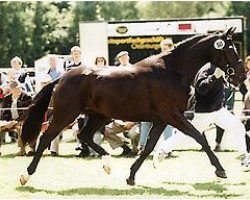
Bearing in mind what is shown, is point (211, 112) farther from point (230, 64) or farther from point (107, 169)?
point (107, 169)

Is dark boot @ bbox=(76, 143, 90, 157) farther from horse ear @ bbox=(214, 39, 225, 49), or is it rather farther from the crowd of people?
horse ear @ bbox=(214, 39, 225, 49)

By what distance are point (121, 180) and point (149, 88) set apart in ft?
4.30

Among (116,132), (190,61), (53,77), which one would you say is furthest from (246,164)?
(53,77)

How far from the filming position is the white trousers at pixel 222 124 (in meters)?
7.37

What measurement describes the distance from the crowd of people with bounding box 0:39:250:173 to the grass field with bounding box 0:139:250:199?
0.36 m

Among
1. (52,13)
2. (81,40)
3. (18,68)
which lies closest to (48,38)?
(52,13)

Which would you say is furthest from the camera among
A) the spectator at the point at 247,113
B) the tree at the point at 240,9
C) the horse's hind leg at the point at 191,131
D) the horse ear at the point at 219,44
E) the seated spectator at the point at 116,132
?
the tree at the point at 240,9

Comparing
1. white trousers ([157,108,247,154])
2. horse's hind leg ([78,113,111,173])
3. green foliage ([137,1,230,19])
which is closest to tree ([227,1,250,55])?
green foliage ([137,1,230,19])

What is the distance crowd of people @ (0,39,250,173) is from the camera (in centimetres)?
739

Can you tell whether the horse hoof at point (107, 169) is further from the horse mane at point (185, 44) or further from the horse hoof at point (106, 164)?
the horse mane at point (185, 44)

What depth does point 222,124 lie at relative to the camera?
7477 mm

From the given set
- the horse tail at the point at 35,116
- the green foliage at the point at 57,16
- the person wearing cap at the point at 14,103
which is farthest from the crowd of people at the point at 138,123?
the green foliage at the point at 57,16

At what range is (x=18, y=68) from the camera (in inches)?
427

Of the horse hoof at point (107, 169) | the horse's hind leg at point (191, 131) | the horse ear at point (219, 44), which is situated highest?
the horse ear at point (219, 44)
